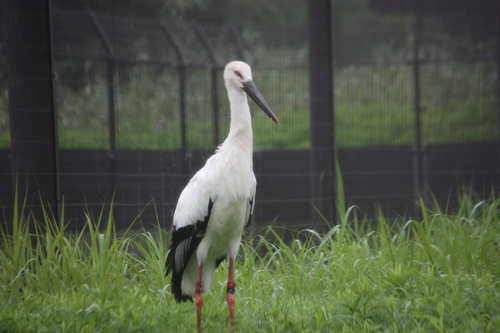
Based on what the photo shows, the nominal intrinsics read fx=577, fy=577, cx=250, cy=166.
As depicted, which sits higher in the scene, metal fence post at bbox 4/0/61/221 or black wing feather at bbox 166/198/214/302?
metal fence post at bbox 4/0/61/221

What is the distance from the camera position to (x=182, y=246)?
4008 mm

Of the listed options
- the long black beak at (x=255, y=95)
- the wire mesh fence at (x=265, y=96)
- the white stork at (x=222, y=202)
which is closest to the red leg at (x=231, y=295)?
the white stork at (x=222, y=202)

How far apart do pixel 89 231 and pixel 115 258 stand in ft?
1.36

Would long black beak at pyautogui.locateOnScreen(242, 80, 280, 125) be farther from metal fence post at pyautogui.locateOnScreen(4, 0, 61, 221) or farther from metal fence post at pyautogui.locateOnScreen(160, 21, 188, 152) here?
metal fence post at pyautogui.locateOnScreen(4, 0, 61, 221)

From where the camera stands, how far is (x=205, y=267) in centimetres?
415

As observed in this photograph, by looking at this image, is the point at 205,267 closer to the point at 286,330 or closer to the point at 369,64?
the point at 286,330

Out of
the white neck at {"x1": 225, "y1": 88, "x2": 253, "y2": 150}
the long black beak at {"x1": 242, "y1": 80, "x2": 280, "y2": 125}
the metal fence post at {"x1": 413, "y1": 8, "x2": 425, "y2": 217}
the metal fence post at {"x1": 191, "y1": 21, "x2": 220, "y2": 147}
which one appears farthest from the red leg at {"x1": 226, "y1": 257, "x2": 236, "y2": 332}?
the metal fence post at {"x1": 413, "y1": 8, "x2": 425, "y2": 217}

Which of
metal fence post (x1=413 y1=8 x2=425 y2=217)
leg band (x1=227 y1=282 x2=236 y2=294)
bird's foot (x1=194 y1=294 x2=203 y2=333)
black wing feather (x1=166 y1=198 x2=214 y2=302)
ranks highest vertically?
metal fence post (x1=413 y1=8 x2=425 y2=217)

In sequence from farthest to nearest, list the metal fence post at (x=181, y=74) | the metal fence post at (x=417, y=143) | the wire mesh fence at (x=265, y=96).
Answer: the metal fence post at (x=417, y=143), the metal fence post at (x=181, y=74), the wire mesh fence at (x=265, y=96)

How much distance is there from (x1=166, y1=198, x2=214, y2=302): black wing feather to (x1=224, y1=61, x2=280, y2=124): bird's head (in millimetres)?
894

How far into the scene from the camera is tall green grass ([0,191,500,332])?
3445 mm

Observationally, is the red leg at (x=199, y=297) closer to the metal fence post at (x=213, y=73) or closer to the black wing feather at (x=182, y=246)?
the black wing feather at (x=182, y=246)

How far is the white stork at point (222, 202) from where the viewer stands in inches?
147

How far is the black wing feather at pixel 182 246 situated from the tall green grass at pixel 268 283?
20cm
